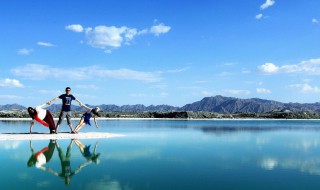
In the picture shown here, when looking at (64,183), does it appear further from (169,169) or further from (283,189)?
(283,189)

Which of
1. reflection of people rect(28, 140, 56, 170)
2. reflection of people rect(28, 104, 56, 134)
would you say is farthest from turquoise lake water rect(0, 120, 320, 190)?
reflection of people rect(28, 104, 56, 134)

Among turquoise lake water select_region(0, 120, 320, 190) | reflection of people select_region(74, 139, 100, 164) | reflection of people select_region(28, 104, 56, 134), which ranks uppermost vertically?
reflection of people select_region(28, 104, 56, 134)

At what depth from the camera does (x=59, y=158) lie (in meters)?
14.5

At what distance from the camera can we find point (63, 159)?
14273 mm

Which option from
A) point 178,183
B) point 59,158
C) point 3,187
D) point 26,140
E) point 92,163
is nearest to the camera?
point 3,187

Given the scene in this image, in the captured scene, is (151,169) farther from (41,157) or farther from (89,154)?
(41,157)

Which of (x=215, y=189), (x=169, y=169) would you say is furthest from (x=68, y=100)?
(x=215, y=189)

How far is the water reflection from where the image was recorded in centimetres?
1139

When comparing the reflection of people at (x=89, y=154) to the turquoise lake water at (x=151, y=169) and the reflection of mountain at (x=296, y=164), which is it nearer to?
the turquoise lake water at (x=151, y=169)

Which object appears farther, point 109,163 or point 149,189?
point 109,163

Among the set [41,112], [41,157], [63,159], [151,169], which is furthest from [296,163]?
[41,112]

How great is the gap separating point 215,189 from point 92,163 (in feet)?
18.3

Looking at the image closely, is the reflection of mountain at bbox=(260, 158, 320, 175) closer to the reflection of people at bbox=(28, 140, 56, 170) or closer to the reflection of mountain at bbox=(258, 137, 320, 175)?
the reflection of mountain at bbox=(258, 137, 320, 175)

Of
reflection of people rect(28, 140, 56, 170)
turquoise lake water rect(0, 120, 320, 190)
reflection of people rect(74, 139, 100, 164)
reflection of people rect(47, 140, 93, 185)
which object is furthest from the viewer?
reflection of people rect(74, 139, 100, 164)
